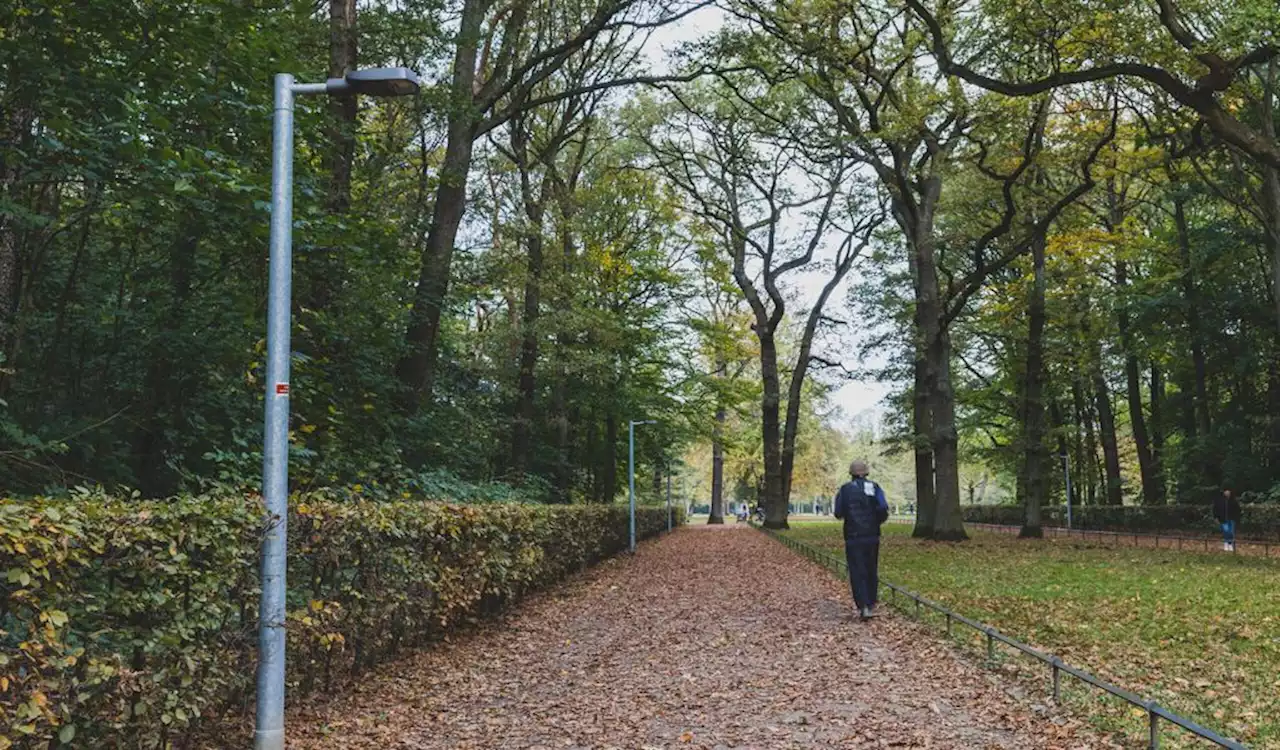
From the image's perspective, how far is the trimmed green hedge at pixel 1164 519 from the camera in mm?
26688

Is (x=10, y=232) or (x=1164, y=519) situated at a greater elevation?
(x=10, y=232)

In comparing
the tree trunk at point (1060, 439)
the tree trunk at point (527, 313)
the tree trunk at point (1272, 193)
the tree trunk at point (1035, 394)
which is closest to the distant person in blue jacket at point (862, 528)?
the tree trunk at point (527, 313)

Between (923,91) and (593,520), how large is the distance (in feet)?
42.4

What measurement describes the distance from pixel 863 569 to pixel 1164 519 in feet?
84.9

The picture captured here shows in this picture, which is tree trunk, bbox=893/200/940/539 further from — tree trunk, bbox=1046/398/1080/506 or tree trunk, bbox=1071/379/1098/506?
tree trunk, bbox=1071/379/1098/506

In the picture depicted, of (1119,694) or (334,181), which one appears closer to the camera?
(1119,694)

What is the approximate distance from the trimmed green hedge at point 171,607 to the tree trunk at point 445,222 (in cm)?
767

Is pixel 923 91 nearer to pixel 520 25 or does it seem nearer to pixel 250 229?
pixel 520 25

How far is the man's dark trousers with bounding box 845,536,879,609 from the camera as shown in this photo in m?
11.2

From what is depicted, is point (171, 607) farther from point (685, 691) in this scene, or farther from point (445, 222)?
point (445, 222)

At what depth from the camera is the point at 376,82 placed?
242 inches

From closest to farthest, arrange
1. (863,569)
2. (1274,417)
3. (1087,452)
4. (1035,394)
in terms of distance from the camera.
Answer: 1. (863,569)
2. (1274,417)
3. (1035,394)
4. (1087,452)

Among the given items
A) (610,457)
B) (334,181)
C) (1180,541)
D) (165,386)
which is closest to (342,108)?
(334,181)

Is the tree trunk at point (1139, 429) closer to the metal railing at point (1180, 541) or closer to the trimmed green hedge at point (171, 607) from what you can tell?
the metal railing at point (1180, 541)
